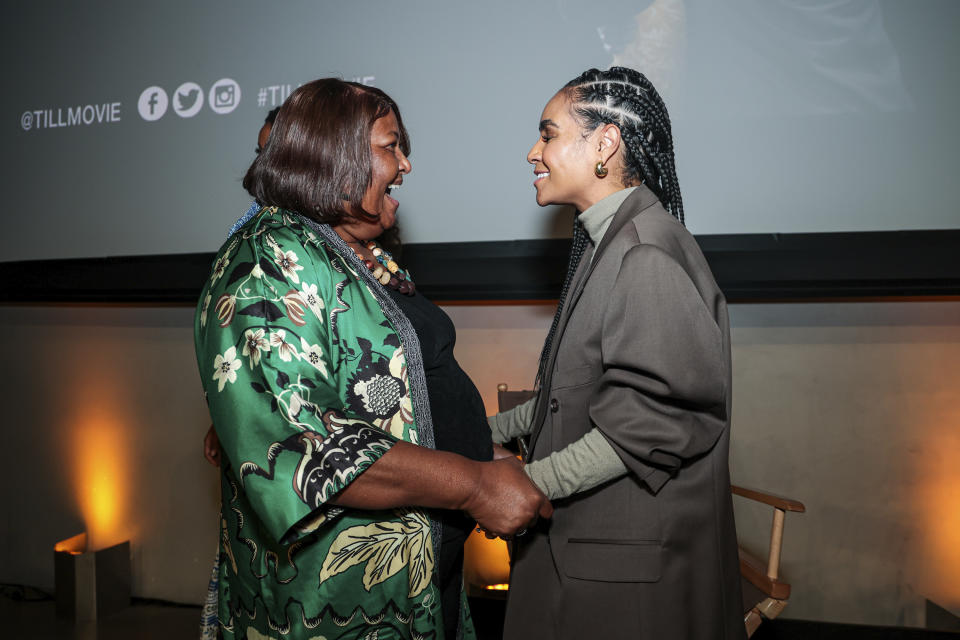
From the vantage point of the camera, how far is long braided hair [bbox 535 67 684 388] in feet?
4.44

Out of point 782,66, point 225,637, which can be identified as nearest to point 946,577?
point 782,66

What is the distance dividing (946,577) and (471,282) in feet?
6.54

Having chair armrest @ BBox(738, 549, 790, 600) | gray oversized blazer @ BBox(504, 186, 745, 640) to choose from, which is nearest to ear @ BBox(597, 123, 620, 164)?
gray oversized blazer @ BBox(504, 186, 745, 640)

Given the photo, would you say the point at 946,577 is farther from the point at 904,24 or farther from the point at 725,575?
the point at 904,24

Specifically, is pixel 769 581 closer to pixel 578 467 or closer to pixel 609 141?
pixel 578 467

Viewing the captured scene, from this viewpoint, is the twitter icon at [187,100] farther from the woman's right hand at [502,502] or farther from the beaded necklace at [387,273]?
the woman's right hand at [502,502]

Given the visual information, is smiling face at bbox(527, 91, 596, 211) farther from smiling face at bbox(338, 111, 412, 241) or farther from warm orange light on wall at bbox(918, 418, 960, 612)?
warm orange light on wall at bbox(918, 418, 960, 612)

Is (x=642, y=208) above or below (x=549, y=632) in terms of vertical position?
above

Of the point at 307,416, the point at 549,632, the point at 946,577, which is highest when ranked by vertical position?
the point at 307,416

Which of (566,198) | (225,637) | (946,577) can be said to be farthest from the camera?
(946,577)

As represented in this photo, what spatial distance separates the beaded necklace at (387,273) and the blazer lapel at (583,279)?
0.31m

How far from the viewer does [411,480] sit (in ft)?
3.22

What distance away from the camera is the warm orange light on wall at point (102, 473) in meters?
3.04

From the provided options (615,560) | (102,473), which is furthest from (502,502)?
(102,473)
